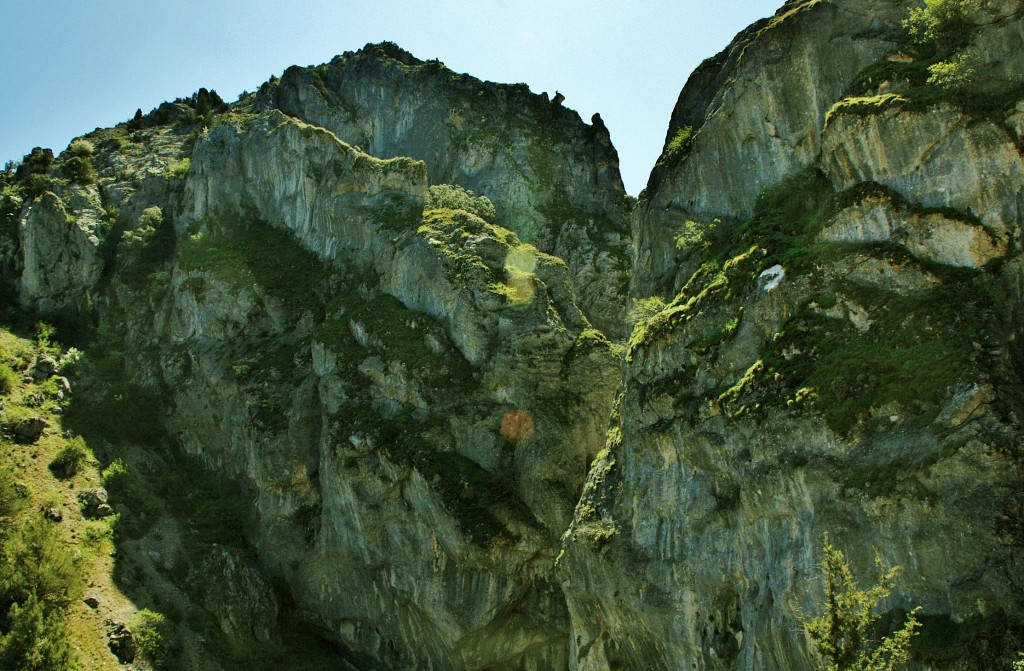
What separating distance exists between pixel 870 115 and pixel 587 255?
1122 inches

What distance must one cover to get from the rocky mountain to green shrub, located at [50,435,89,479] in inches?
107

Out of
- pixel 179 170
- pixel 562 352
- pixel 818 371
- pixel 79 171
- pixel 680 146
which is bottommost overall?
pixel 818 371

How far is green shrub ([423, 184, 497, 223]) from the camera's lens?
48.1 metres

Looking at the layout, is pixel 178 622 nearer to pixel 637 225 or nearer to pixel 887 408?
pixel 637 225

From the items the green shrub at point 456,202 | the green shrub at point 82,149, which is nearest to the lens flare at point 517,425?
the green shrub at point 456,202

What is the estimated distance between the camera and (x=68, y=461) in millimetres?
42344

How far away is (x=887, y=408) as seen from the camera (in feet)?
65.4

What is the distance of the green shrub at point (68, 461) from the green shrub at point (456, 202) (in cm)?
2158

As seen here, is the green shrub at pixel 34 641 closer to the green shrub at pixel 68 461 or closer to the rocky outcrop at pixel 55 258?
the green shrub at pixel 68 461

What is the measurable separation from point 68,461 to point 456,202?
24.1 m

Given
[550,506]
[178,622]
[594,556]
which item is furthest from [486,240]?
[178,622]

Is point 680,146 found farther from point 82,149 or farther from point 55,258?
point 82,149

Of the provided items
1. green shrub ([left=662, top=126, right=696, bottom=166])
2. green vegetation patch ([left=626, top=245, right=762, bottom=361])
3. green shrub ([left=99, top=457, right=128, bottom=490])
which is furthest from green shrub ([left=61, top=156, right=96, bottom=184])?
green vegetation patch ([left=626, top=245, right=762, bottom=361])

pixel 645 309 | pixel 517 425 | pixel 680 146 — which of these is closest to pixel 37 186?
pixel 517 425
